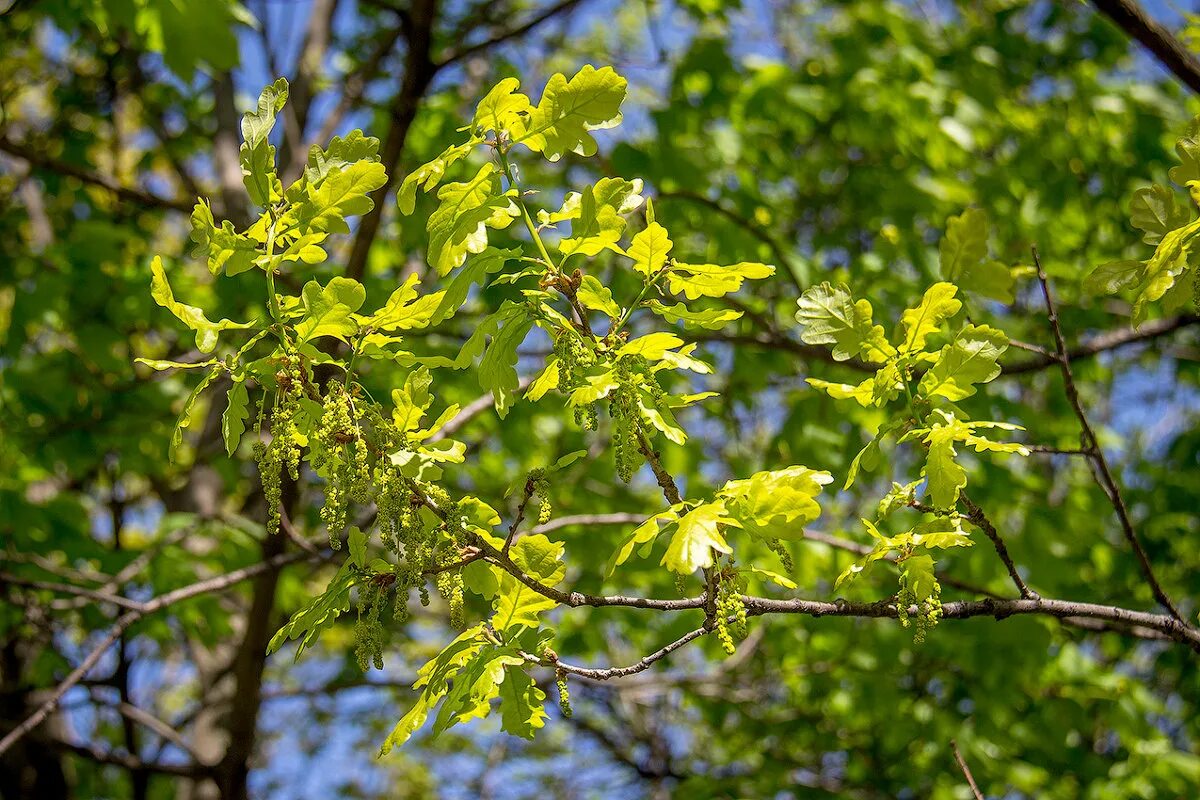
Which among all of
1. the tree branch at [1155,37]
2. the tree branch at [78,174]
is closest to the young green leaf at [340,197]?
the tree branch at [1155,37]

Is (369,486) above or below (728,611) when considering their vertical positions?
above

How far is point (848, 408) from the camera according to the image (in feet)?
12.4

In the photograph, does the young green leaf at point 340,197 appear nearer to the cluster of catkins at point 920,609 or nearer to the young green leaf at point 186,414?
the young green leaf at point 186,414

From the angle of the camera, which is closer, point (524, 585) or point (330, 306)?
point (330, 306)

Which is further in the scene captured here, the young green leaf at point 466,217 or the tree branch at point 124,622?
the tree branch at point 124,622

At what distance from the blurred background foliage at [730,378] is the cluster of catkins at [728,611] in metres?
1.59

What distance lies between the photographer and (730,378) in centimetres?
448

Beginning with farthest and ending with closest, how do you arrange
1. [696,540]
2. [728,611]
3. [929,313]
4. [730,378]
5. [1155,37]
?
[730,378]
[1155,37]
[929,313]
[728,611]
[696,540]

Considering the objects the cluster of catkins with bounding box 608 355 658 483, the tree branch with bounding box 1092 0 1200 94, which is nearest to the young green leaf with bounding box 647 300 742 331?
the cluster of catkins with bounding box 608 355 658 483

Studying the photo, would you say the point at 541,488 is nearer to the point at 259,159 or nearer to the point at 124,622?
the point at 259,159

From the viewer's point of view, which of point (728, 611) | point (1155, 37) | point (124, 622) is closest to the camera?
point (728, 611)

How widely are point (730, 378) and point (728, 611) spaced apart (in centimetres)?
311

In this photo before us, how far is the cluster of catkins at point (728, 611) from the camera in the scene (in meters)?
1.38

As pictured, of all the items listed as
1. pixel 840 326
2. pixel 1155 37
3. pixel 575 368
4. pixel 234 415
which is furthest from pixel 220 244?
pixel 1155 37
